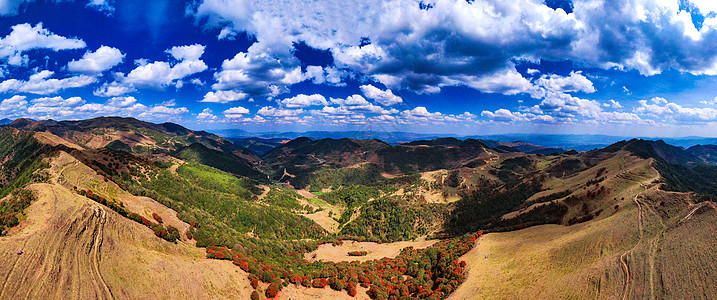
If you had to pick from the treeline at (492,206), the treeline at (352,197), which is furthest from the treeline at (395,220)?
the treeline at (352,197)

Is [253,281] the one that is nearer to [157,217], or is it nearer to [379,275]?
[157,217]

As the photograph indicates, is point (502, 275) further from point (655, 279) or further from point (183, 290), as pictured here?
point (183, 290)

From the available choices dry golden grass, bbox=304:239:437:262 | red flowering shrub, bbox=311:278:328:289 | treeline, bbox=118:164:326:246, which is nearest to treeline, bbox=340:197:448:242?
treeline, bbox=118:164:326:246

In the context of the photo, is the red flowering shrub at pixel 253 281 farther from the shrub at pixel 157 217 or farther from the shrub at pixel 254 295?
the shrub at pixel 157 217

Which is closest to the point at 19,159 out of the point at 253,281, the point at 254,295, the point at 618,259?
the point at 253,281

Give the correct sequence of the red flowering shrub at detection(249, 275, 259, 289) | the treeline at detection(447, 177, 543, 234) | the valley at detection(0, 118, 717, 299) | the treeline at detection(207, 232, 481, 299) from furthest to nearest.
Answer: the treeline at detection(447, 177, 543, 234) → the treeline at detection(207, 232, 481, 299) → the red flowering shrub at detection(249, 275, 259, 289) → the valley at detection(0, 118, 717, 299)

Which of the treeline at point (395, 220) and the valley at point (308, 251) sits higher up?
the valley at point (308, 251)

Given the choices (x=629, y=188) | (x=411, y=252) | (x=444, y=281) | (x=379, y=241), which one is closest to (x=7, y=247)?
(x=444, y=281)

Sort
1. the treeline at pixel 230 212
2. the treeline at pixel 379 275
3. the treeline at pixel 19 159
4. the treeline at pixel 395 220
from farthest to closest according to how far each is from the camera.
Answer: the treeline at pixel 395 220
the treeline at pixel 230 212
the treeline at pixel 19 159
the treeline at pixel 379 275

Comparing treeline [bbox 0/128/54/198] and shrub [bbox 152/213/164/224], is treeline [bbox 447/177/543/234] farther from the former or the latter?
treeline [bbox 0/128/54/198]

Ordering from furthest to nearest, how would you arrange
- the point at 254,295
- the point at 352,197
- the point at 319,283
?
the point at 352,197 < the point at 319,283 < the point at 254,295

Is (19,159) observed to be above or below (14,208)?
above

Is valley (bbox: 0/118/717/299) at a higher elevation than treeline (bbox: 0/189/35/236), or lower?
lower
